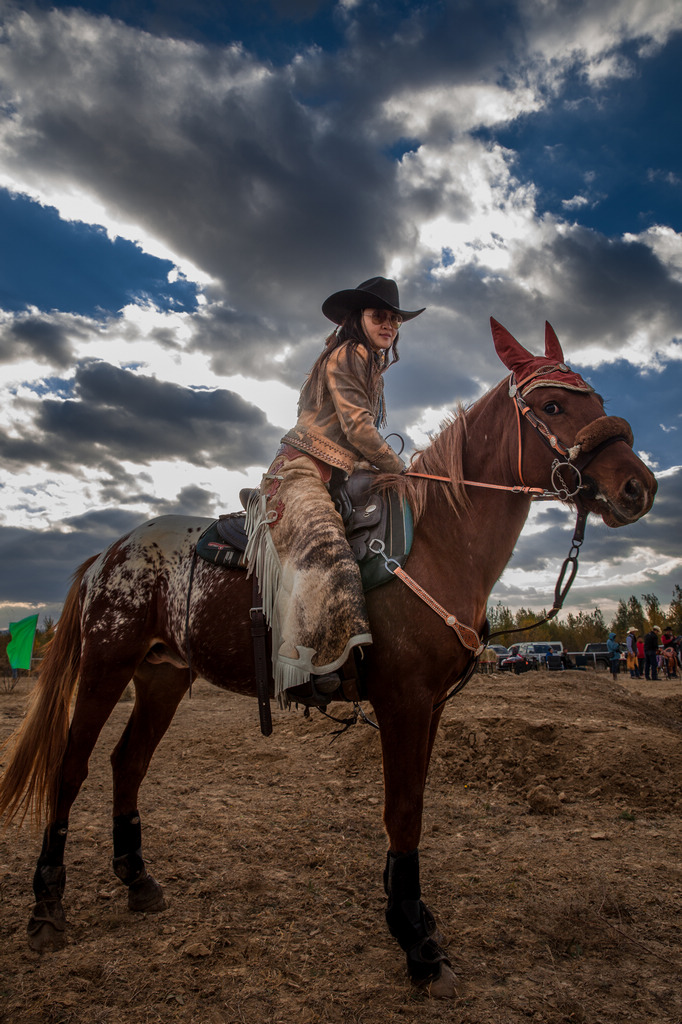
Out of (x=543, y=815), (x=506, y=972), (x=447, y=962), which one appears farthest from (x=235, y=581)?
(x=543, y=815)

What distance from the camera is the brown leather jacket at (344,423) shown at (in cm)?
329

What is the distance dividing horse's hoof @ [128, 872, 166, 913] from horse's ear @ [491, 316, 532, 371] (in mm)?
4007

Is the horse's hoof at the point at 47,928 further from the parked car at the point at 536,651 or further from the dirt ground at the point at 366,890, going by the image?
the parked car at the point at 536,651

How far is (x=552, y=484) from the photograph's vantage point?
3.07m

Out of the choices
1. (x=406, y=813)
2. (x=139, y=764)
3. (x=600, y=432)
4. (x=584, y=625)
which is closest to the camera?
(x=406, y=813)

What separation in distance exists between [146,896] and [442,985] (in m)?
1.93

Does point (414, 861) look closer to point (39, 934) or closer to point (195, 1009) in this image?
point (195, 1009)

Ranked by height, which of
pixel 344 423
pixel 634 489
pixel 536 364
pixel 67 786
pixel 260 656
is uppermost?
pixel 536 364

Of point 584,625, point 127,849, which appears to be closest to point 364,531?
point 127,849

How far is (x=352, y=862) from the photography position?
402 cm

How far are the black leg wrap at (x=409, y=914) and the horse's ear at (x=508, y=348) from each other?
112 inches

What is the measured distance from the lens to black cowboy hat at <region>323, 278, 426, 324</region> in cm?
365

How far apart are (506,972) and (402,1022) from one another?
664 mm

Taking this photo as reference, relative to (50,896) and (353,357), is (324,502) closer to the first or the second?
(353,357)
